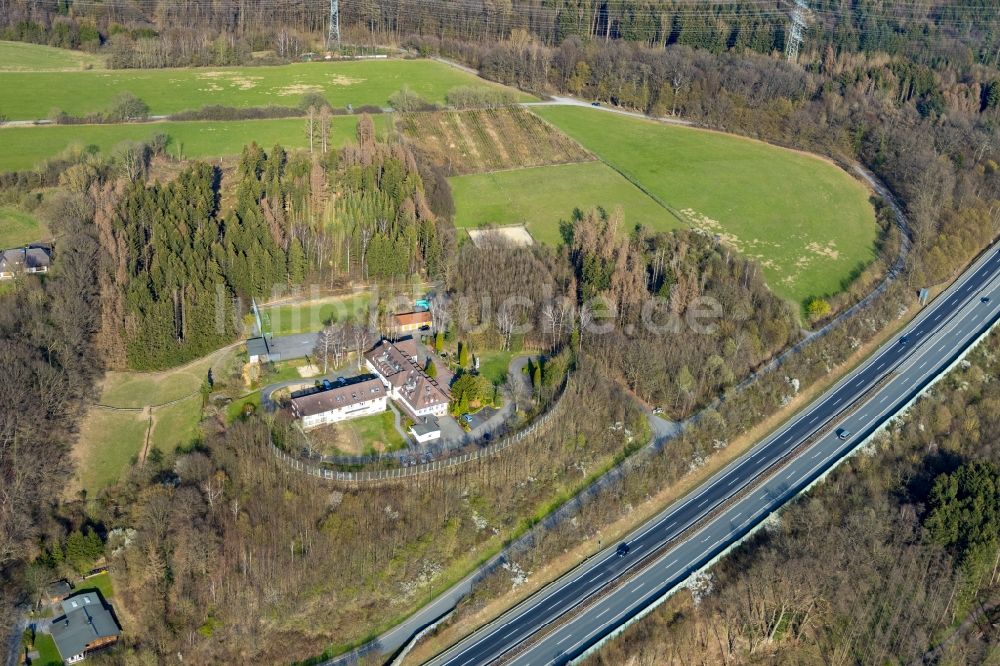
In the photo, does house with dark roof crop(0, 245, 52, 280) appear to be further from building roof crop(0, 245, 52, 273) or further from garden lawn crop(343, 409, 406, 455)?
garden lawn crop(343, 409, 406, 455)

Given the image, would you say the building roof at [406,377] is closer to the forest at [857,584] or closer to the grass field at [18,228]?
the forest at [857,584]

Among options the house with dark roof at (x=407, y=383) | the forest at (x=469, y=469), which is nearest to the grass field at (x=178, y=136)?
the forest at (x=469, y=469)

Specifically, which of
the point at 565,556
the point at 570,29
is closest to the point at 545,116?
the point at 570,29

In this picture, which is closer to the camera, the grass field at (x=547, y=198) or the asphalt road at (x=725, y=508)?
the asphalt road at (x=725, y=508)

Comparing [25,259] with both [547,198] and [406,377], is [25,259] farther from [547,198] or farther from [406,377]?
[547,198]

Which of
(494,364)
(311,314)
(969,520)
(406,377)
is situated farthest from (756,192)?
(406,377)

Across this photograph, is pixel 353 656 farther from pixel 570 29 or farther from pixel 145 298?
pixel 570 29
